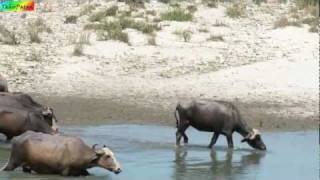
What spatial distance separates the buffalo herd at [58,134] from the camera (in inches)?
508

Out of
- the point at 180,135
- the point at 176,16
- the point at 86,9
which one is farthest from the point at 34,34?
the point at 180,135

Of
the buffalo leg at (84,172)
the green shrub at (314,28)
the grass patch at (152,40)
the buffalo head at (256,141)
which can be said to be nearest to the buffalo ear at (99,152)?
the buffalo leg at (84,172)

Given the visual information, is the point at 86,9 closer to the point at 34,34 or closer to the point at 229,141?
the point at 34,34

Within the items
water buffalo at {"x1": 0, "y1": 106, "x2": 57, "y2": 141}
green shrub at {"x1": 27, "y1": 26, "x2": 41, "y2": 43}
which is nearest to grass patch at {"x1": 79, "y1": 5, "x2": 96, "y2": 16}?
green shrub at {"x1": 27, "y1": 26, "x2": 41, "y2": 43}

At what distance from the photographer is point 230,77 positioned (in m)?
23.3

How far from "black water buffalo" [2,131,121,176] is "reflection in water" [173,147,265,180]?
1.48m

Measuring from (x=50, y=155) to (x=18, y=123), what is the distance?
104 inches

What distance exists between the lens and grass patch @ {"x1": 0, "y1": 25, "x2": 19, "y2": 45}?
83.6 ft

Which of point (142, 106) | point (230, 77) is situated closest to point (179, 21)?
point (230, 77)

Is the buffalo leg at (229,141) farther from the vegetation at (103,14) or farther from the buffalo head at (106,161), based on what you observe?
the vegetation at (103,14)

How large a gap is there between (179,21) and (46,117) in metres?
13.5

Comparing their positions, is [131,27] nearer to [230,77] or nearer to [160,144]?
[230,77]

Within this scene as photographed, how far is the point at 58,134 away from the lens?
1427 centimetres

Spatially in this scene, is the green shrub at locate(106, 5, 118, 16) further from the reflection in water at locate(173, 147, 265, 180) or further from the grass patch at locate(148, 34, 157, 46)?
the reflection in water at locate(173, 147, 265, 180)
